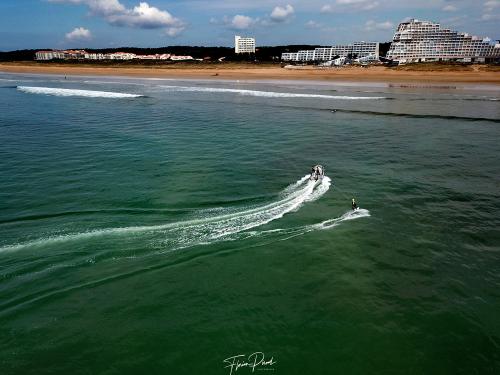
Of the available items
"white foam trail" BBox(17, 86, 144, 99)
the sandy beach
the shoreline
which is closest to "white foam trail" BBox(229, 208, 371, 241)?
"white foam trail" BBox(17, 86, 144, 99)

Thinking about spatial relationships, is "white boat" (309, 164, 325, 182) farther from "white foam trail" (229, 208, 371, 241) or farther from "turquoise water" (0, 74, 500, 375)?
"white foam trail" (229, 208, 371, 241)

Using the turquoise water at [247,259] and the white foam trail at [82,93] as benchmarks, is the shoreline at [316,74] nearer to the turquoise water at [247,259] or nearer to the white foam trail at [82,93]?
the white foam trail at [82,93]

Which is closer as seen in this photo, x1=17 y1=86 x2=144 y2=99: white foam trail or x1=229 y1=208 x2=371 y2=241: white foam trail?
x1=229 y1=208 x2=371 y2=241: white foam trail

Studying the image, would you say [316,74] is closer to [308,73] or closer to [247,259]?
[308,73]

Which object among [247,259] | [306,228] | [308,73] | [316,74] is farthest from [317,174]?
[308,73]

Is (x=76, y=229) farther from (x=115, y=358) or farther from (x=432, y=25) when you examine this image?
(x=432, y=25)

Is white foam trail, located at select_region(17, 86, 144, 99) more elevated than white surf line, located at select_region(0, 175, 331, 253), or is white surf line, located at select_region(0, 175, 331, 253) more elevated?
white foam trail, located at select_region(17, 86, 144, 99)
